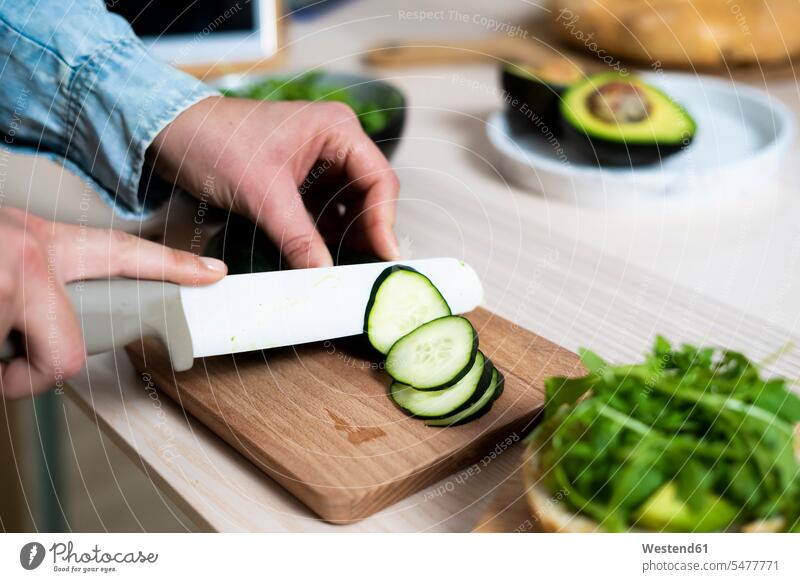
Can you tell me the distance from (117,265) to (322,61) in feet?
3.32

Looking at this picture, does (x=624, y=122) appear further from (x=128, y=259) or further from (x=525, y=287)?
(x=128, y=259)

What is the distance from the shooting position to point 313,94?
107cm

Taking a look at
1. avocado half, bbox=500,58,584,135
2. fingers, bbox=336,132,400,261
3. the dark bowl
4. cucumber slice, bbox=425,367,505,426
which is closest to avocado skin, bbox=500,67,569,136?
avocado half, bbox=500,58,584,135

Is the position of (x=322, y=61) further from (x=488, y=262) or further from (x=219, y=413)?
(x=219, y=413)

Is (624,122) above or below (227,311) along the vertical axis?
above

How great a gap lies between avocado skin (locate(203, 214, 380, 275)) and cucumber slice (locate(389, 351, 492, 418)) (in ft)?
0.56

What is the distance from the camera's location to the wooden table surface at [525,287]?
58cm

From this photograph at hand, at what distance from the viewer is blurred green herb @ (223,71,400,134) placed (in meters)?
1.01

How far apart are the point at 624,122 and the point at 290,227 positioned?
0.53 metres

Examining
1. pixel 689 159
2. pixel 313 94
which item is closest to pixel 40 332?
pixel 313 94

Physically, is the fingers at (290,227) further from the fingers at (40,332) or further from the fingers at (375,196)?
the fingers at (40,332)

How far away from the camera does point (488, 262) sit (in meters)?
0.92

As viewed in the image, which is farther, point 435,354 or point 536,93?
point 536,93

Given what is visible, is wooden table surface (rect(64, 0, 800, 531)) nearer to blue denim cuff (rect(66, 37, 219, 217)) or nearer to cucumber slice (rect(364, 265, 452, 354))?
cucumber slice (rect(364, 265, 452, 354))
